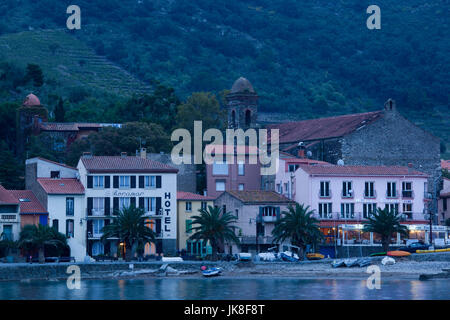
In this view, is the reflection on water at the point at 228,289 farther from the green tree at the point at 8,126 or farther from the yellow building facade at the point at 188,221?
the green tree at the point at 8,126

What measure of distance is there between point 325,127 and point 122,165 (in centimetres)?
3113

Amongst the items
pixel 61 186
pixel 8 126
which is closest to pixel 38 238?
pixel 61 186

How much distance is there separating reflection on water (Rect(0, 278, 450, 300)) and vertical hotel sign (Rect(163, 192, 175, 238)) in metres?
10.8

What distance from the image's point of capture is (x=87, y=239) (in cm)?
8762

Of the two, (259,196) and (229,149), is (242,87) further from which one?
(259,196)

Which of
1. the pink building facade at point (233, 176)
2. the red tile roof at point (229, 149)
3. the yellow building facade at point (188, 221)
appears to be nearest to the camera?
→ the yellow building facade at point (188, 221)

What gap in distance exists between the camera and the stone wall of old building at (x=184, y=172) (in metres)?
105

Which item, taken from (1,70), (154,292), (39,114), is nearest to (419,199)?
(154,292)

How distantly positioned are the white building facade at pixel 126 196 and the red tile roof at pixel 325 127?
2304 cm

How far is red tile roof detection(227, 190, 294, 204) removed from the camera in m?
93.2

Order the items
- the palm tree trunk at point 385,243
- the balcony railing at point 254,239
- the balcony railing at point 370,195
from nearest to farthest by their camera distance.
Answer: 1. the palm tree trunk at point 385,243
2. the balcony railing at point 254,239
3. the balcony railing at point 370,195

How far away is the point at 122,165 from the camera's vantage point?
9106 cm

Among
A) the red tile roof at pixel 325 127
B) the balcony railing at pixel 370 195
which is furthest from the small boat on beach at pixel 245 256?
the red tile roof at pixel 325 127

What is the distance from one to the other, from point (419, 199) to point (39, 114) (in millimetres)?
46558
